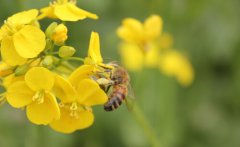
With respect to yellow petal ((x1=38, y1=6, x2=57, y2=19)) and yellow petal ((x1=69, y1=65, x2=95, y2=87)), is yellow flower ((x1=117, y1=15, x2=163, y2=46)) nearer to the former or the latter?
yellow petal ((x1=38, y1=6, x2=57, y2=19))

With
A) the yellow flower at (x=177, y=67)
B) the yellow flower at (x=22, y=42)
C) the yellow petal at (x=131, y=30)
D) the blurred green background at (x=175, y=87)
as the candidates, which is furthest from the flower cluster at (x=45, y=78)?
the yellow flower at (x=177, y=67)

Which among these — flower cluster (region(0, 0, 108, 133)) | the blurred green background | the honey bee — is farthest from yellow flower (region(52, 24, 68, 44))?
the blurred green background

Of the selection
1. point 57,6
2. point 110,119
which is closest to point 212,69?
point 110,119

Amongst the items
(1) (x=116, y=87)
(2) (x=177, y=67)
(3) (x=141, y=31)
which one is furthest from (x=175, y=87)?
(1) (x=116, y=87)

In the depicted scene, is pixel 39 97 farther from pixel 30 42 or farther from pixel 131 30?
pixel 131 30

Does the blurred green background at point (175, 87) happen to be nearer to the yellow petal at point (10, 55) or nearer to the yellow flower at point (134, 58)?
the yellow flower at point (134, 58)

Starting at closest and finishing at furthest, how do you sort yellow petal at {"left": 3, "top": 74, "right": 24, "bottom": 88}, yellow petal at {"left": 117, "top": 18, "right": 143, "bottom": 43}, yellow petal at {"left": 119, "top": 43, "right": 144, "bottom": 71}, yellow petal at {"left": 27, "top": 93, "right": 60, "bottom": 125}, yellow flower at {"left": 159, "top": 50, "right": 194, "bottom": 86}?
yellow petal at {"left": 27, "top": 93, "right": 60, "bottom": 125} → yellow petal at {"left": 3, "top": 74, "right": 24, "bottom": 88} → yellow petal at {"left": 117, "top": 18, "right": 143, "bottom": 43} → yellow petal at {"left": 119, "top": 43, "right": 144, "bottom": 71} → yellow flower at {"left": 159, "top": 50, "right": 194, "bottom": 86}

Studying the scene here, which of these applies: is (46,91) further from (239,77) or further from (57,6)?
(239,77)
